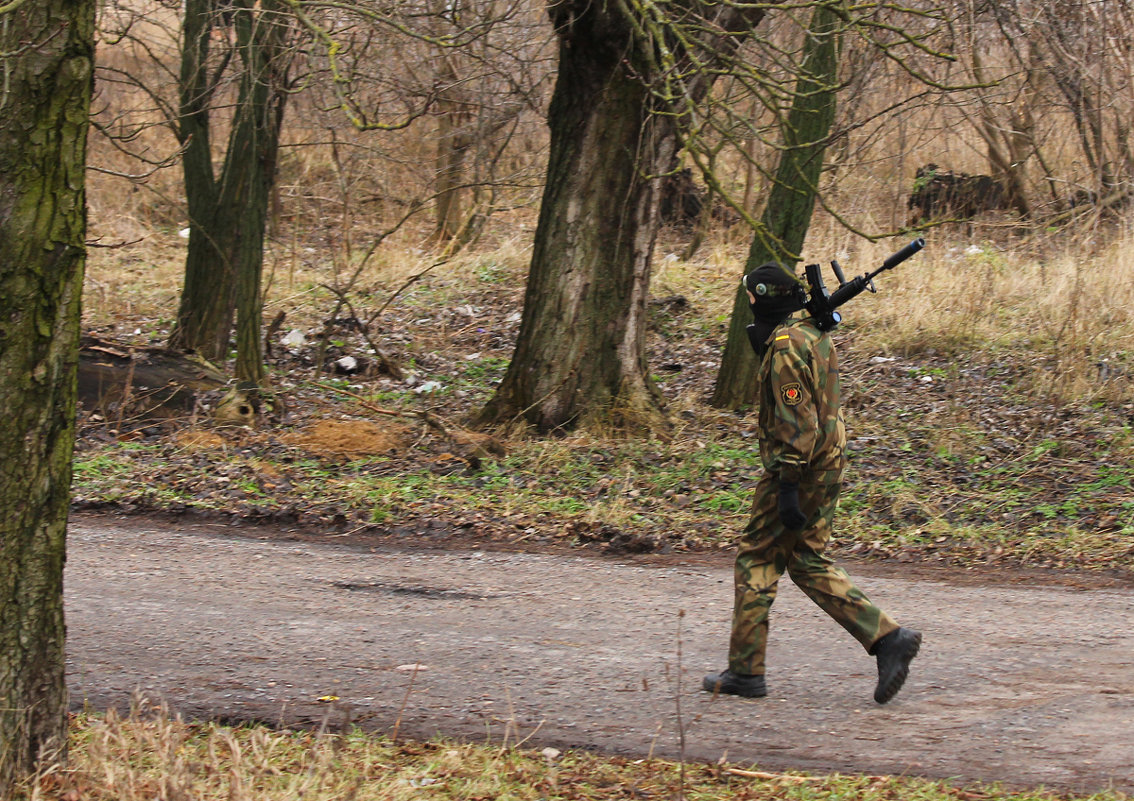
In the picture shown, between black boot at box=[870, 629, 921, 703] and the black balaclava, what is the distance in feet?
4.62

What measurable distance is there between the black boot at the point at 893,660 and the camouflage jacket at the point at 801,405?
76 cm

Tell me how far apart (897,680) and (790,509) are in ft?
2.94

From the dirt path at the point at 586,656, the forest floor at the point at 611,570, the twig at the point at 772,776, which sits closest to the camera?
the twig at the point at 772,776

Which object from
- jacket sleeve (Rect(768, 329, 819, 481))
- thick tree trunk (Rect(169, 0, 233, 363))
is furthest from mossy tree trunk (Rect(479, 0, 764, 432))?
jacket sleeve (Rect(768, 329, 819, 481))

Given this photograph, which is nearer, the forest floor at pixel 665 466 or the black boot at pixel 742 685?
the black boot at pixel 742 685

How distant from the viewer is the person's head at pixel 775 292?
5.07 m

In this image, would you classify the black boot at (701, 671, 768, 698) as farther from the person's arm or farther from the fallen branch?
the fallen branch

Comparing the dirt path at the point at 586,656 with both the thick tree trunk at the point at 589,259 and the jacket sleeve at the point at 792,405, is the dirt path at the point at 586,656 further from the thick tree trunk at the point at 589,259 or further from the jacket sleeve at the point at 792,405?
the thick tree trunk at the point at 589,259

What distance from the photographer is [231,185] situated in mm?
12086

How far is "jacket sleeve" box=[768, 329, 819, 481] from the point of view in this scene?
487 cm

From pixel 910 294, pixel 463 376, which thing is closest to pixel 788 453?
pixel 463 376

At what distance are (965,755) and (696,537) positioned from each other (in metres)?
3.64

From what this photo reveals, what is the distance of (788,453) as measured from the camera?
4.88m

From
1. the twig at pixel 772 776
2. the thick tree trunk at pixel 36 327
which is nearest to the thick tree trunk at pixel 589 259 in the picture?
the twig at pixel 772 776
